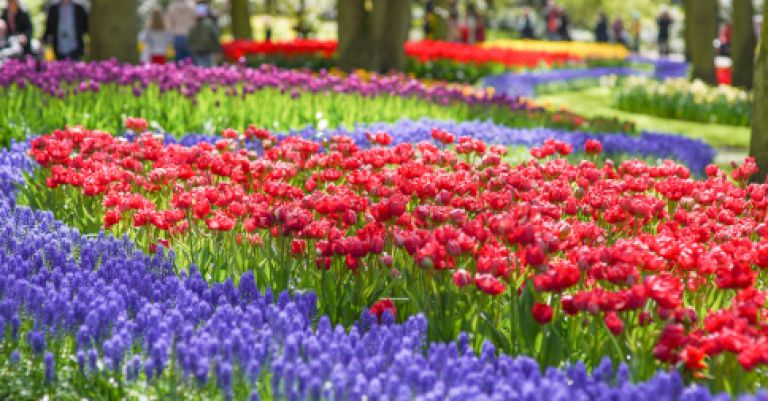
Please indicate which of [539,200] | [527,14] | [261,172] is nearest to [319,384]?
[539,200]

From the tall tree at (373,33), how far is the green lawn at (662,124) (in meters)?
3.40

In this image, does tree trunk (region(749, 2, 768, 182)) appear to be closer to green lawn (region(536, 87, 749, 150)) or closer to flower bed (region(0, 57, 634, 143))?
flower bed (region(0, 57, 634, 143))

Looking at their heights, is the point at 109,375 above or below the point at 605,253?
below

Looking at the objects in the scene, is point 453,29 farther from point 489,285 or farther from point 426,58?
point 489,285

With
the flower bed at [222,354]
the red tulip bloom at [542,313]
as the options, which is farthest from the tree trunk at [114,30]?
the red tulip bloom at [542,313]

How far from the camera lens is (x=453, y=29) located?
37500 mm

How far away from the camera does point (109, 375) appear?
11.2ft

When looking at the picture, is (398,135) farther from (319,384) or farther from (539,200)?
(319,384)

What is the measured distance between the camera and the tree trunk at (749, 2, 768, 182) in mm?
8273

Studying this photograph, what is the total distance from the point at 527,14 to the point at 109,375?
41628 mm

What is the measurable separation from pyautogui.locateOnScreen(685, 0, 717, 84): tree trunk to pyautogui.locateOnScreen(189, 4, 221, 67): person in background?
976 centimetres

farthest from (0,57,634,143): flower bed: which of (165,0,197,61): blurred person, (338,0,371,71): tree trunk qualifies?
(338,0,371,71): tree trunk

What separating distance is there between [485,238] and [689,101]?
1484 cm

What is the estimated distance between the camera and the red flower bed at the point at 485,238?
3.58 metres
